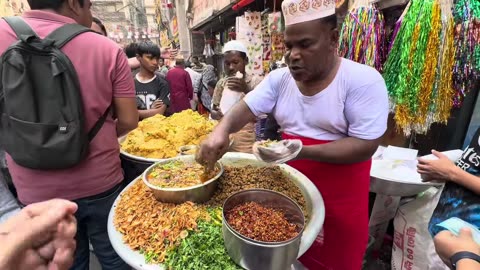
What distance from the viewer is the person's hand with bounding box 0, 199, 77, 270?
0.63m

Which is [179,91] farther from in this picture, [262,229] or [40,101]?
[262,229]

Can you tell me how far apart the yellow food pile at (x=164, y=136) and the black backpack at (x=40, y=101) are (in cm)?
86

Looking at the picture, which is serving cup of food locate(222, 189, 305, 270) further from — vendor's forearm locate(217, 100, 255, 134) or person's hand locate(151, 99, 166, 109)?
person's hand locate(151, 99, 166, 109)

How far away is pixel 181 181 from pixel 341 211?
98cm

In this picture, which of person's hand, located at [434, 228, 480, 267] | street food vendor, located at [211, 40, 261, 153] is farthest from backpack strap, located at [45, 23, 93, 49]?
person's hand, located at [434, 228, 480, 267]

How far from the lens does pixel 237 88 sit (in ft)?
10.3

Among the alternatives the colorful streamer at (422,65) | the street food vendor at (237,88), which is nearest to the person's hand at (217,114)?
the street food vendor at (237,88)

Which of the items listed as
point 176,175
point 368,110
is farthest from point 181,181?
point 368,110

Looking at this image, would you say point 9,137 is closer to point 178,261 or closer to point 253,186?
point 178,261

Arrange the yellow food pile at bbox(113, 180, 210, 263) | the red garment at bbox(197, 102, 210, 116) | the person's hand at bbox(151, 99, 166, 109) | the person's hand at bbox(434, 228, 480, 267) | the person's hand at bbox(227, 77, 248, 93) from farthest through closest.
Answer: the red garment at bbox(197, 102, 210, 116) → the person's hand at bbox(151, 99, 166, 109) → the person's hand at bbox(227, 77, 248, 93) → the yellow food pile at bbox(113, 180, 210, 263) → the person's hand at bbox(434, 228, 480, 267)

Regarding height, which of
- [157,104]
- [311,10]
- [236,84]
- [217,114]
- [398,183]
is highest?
[311,10]

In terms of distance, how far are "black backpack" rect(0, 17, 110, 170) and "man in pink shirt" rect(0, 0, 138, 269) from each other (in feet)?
0.21

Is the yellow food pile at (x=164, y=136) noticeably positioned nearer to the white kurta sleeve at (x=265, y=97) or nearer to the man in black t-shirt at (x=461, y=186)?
the white kurta sleeve at (x=265, y=97)

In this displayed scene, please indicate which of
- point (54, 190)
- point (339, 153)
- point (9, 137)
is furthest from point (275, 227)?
point (9, 137)
